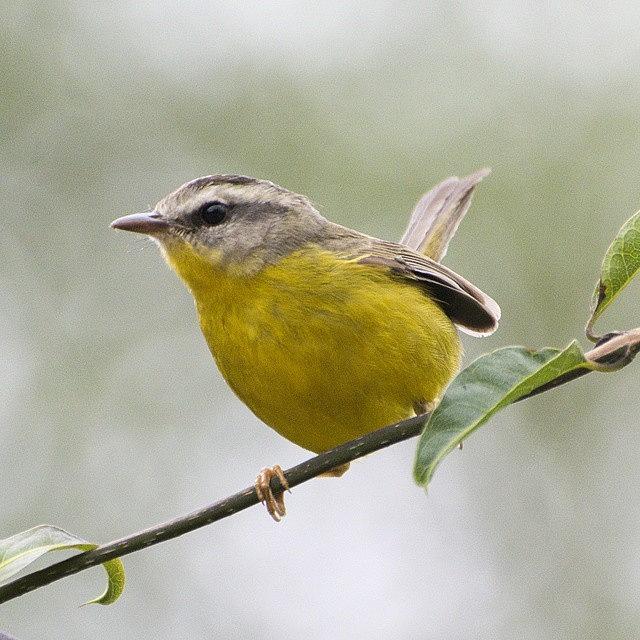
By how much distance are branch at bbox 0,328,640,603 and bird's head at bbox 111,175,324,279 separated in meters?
1.99

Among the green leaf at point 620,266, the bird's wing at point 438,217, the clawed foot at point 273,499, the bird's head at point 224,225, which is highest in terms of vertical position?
the bird's head at point 224,225

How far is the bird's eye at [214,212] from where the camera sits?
4.49 metres

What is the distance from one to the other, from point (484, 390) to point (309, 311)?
1993mm

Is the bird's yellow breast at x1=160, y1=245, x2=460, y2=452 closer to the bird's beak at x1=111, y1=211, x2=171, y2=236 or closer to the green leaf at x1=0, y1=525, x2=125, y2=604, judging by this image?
the bird's beak at x1=111, y1=211, x2=171, y2=236

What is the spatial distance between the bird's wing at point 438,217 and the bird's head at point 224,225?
1085 millimetres

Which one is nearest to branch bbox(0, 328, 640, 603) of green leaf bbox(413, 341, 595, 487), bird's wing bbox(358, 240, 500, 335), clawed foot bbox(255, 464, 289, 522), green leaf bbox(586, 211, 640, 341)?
green leaf bbox(413, 341, 595, 487)

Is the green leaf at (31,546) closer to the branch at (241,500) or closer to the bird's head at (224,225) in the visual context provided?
the branch at (241,500)

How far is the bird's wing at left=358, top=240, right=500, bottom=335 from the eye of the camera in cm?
426

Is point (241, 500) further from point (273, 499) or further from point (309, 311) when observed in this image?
point (273, 499)

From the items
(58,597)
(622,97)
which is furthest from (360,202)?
(58,597)

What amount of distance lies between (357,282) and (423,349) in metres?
0.37

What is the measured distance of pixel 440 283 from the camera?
4324mm

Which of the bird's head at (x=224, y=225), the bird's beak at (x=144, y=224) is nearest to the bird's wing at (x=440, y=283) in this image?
the bird's head at (x=224, y=225)

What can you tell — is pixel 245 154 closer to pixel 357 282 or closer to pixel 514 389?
pixel 357 282
